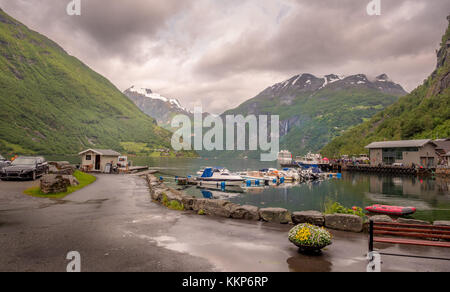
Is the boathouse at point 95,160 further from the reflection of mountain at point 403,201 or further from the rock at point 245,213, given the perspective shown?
the reflection of mountain at point 403,201

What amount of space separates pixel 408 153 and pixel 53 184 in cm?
12225

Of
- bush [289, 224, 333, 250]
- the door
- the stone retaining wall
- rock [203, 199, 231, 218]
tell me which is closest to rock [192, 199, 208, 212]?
the stone retaining wall

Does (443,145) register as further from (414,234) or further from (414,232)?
(414,234)

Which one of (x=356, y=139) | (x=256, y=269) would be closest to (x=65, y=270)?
(x=256, y=269)

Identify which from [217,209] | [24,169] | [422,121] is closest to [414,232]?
[217,209]

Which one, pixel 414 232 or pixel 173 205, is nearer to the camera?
pixel 414 232

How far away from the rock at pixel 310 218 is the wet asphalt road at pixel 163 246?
3.46 ft

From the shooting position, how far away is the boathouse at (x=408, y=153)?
10362cm

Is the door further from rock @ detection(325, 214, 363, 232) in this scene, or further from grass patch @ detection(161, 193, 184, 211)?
rock @ detection(325, 214, 363, 232)

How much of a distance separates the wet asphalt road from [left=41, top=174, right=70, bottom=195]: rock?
21.4 ft

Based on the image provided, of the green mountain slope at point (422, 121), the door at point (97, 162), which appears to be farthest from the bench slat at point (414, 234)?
the green mountain slope at point (422, 121)

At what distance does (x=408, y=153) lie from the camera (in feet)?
353

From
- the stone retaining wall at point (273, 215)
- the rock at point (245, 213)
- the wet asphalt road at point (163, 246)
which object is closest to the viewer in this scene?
the wet asphalt road at point (163, 246)
